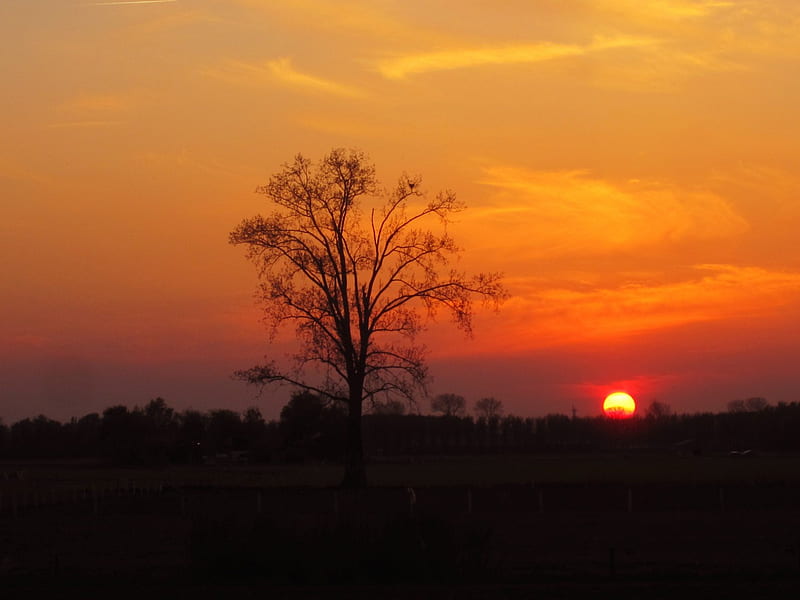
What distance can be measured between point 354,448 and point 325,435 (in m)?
61.6

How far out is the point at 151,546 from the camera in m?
33.6

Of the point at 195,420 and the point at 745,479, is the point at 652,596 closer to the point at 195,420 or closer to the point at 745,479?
the point at 745,479

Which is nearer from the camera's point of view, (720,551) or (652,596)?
(652,596)

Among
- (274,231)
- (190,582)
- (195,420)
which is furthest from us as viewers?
(195,420)

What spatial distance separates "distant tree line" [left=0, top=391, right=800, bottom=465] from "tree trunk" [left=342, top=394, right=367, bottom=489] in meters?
25.0

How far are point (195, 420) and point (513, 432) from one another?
69477mm

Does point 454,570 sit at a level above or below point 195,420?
below

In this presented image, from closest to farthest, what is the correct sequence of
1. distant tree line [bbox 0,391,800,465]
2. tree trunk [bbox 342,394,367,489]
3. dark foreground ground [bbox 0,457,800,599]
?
dark foreground ground [bbox 0,457,800,599], tree trunk [bbox 342,394,367,489], distant tree line [bbox 0,391,800,465]

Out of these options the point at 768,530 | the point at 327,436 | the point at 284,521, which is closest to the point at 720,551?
the point at 768,530

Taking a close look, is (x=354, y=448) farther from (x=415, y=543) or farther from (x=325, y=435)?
(x=325, y=435)

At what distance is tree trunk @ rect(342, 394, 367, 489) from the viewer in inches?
1790

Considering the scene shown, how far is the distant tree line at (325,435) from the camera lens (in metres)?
108

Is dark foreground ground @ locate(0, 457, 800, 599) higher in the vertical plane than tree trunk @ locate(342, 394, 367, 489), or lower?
lower

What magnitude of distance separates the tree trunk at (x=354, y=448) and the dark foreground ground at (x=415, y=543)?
0.94 meters
